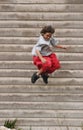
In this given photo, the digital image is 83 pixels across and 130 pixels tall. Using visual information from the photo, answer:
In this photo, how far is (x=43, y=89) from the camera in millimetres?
7910

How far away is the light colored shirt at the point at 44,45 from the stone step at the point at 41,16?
69 centimetres

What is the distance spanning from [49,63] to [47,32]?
1.73 ft

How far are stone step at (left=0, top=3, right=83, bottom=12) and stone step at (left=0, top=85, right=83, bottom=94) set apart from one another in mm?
1433

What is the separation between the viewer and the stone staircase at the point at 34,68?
783 cm

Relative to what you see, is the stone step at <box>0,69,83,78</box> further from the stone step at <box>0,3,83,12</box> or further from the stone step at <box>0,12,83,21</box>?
the stone step at <box>0,3,83,12</box>

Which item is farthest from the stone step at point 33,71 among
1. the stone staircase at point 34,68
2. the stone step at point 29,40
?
the stone step at point 29,40

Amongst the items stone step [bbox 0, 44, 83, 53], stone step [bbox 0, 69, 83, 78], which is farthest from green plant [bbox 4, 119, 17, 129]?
stone step [bbox 0, 44, 83, 53]

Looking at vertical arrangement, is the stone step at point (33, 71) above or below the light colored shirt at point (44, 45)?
below

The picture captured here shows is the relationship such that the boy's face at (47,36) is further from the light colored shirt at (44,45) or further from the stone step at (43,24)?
the stone step at (43,24)

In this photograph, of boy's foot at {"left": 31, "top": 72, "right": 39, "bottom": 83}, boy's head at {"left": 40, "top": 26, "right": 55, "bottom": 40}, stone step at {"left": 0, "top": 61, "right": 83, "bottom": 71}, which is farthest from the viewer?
stone step at {"left": 0, "top": 61, "right": 83, "bottom": 71}

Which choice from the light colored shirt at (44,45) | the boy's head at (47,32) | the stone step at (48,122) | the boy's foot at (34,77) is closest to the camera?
the boy's head at (47,32)

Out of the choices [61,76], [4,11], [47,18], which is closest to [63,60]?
[61,76]

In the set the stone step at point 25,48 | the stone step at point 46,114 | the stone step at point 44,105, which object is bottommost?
the stone step at point 46,114

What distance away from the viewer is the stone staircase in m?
7.83
